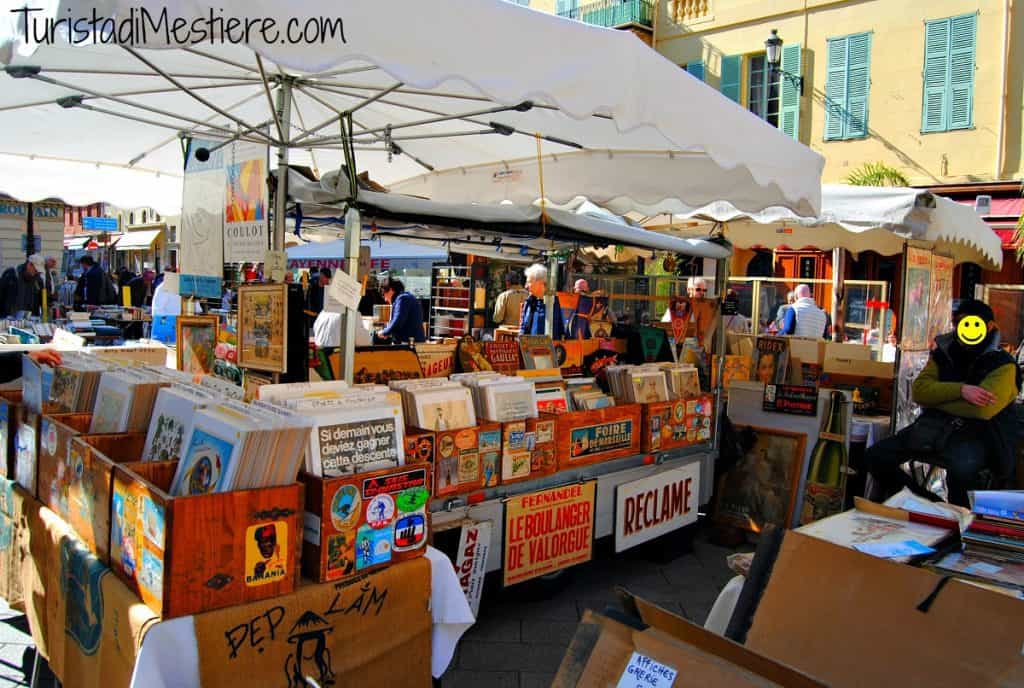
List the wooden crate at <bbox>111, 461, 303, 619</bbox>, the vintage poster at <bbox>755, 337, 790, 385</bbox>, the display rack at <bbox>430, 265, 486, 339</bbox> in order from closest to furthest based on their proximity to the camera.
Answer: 1. the wooden crate at <bbox>111, 461, 303, 619</bbox>
2. the vintage poster at <bbox>755, 337, 790, 385</bbox>
3. the display rack at <bbox>430, 265, 486, 339</bbox>

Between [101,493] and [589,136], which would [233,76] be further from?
[101,493]

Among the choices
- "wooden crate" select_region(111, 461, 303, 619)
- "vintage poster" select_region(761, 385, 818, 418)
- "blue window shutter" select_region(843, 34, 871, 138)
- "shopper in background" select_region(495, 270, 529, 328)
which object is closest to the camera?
"wooden crate" select_region(111, 461, 303, 619)

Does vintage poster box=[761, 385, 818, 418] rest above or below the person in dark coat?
below

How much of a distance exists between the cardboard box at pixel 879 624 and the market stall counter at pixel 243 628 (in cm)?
103

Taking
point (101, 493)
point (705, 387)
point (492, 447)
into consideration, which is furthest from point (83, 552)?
point (705, 387)

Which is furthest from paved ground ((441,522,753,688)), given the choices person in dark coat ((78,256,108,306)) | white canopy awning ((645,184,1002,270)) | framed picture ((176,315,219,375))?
person in dark coat ((78,256,108,306))

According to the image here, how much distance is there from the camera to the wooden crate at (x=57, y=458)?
244 cm

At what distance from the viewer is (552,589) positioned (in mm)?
4008

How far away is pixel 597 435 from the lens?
155 inches

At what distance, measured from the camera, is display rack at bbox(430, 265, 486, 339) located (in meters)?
11.1

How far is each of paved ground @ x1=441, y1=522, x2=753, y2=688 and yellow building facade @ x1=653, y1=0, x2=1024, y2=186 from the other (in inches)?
448

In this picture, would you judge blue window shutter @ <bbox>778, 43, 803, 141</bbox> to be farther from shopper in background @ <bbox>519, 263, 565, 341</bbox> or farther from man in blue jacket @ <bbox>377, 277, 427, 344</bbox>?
man in blue jacket @ <bbox>377, 277, 427, 344</bbox>

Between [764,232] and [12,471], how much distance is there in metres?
7.01

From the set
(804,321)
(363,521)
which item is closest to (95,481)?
(363,521)
